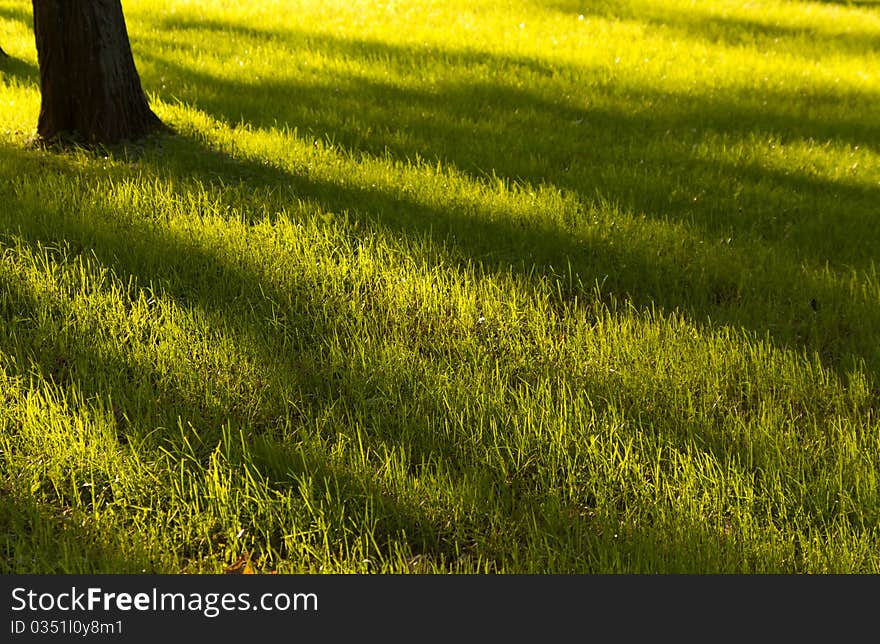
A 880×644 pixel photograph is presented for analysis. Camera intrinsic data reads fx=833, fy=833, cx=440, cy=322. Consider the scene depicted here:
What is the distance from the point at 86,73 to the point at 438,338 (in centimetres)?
401

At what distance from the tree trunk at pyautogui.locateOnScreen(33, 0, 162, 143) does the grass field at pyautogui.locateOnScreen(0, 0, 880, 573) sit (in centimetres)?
29

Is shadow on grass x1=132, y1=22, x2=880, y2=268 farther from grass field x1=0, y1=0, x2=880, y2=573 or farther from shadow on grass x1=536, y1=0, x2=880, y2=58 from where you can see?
shadow on grass x1=536, y1=0, x2=880, y2=58

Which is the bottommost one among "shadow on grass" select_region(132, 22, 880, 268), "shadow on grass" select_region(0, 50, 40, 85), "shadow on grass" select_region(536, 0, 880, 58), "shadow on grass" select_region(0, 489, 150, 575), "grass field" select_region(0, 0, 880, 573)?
"shadow on grass" select_region(0, 489, 150, 575)

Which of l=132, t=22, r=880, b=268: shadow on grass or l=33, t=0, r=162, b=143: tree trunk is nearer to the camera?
l=132, t=22, r=880, b=268: shadow on grass

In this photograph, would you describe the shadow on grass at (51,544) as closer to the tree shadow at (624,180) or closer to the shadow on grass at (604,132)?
the tree shadow at (624,180)

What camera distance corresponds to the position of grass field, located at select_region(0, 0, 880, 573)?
279 cm

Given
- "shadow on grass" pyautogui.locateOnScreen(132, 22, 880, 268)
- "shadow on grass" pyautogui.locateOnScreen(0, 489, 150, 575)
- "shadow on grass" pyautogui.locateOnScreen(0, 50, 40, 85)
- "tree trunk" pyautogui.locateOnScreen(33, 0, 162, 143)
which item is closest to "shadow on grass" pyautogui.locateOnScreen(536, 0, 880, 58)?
"shadow on grass" pyautogui.locateOnScreen(132, 22, 880, 268)

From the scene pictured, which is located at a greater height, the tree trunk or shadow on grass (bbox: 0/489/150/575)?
the tree trunk

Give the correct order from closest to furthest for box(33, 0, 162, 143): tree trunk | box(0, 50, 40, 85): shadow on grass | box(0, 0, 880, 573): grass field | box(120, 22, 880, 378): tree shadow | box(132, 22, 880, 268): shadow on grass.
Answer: box(0, 0, 880, 573): grass field → box(120, 22, 880, 378): tree shadow → box(132, 22, 880, 268): shadow on grass → box(33, 0, 162, 143): tree trunk → box(0, 50, 40, 85): shadow on grass

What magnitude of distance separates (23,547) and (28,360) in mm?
1221

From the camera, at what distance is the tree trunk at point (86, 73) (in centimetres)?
616

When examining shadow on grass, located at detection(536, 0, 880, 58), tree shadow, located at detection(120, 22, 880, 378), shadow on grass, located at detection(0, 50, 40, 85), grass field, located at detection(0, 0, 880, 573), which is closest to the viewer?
grass field, located at detection(0, 0, 880, 573)

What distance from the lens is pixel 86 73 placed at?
6.30 meters

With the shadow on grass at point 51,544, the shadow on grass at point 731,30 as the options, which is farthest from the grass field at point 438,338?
the shadow on grass at point 731,30
